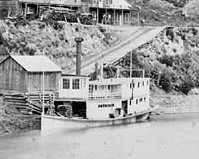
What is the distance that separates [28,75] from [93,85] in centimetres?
566

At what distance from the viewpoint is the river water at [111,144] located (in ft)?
193

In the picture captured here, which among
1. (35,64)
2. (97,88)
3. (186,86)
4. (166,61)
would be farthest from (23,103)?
(166,61)

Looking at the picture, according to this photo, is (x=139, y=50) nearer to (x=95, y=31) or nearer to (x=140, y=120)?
(x=95, y=31)

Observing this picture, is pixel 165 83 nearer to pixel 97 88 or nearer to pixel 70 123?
pixel 97 88

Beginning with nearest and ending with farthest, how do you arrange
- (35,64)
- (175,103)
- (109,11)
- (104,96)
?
1. (35,64)
2. (104,96)
3. (175,103)
4. (109,11)

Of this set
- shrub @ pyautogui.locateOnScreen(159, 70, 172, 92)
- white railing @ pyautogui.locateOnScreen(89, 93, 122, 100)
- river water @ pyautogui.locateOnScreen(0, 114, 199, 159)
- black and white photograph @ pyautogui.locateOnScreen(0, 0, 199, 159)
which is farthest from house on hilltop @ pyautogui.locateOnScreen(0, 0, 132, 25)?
river water @ pyautogui.locateOnScreen(0, 114, 199, 159)

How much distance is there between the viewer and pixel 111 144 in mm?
62906

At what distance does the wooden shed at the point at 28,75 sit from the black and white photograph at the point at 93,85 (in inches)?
3.0

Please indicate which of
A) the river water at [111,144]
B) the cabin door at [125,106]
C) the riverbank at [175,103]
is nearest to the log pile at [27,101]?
the river water at [111,144]

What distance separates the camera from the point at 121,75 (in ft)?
282

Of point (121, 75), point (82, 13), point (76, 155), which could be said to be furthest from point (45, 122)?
point (82, 13)

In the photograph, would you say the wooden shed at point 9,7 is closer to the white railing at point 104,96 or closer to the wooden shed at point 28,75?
the wooden shed at point 28,75

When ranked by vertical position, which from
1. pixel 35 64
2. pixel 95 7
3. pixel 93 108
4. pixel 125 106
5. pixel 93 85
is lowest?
pixel 125 106

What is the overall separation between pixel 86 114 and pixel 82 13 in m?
32.8
